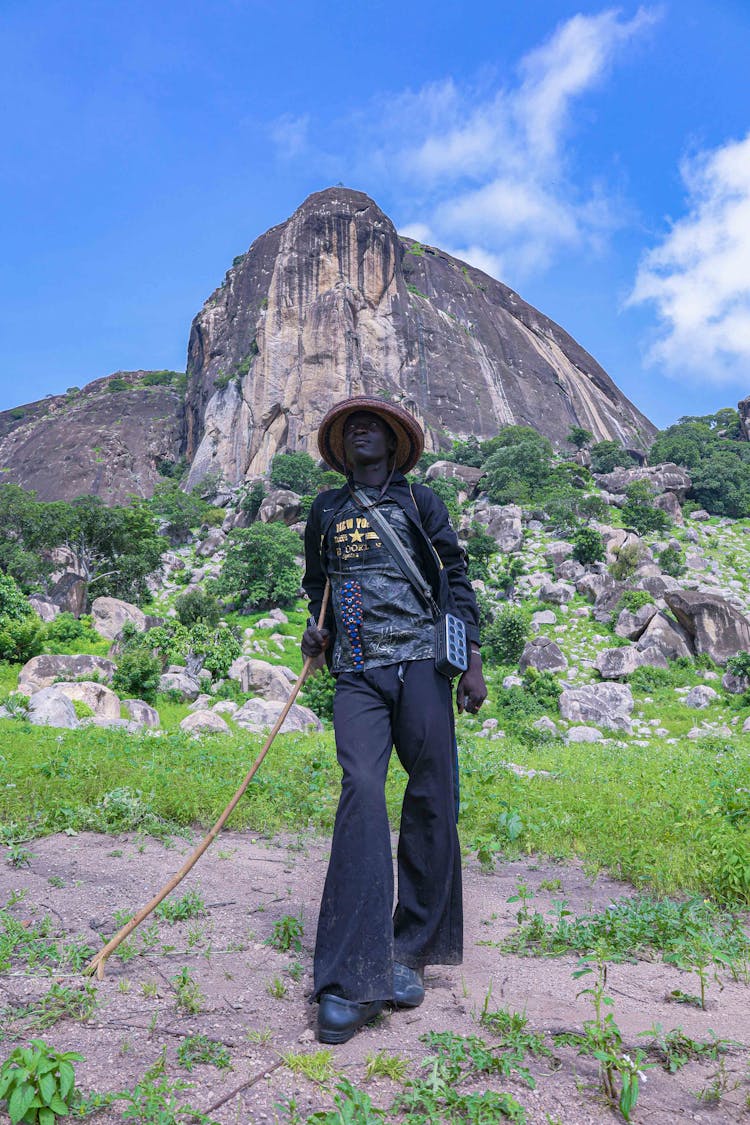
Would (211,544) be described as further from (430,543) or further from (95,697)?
(430,543)

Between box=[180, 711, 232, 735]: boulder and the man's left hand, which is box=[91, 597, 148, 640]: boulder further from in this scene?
the man's left hand

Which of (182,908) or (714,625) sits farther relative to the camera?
(714,625)

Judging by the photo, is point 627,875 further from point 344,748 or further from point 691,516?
point 691,516

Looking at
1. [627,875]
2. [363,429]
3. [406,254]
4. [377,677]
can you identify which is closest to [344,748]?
[377,677]

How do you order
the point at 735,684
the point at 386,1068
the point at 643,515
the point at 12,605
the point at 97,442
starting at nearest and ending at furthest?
the point at 386,1068 → the point at 12,605 → the point at 735,684 → the point at 643,515 → the point at 97,442

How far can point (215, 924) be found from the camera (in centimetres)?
307

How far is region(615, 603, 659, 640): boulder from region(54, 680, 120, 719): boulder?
18018 millimetres

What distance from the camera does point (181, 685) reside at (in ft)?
58.4

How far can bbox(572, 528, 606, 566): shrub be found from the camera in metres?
32.7

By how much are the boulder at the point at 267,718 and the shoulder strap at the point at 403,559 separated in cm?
855

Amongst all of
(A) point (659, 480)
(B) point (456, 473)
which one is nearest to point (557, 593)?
(A) point (659, 480)

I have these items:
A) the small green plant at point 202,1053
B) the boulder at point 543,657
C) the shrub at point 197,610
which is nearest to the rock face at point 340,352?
the shrub at point 197,610

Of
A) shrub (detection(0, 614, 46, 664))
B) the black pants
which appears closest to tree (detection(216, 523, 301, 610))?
shrub (detection(0, 614, 46, 664))

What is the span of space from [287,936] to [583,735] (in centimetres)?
1227
